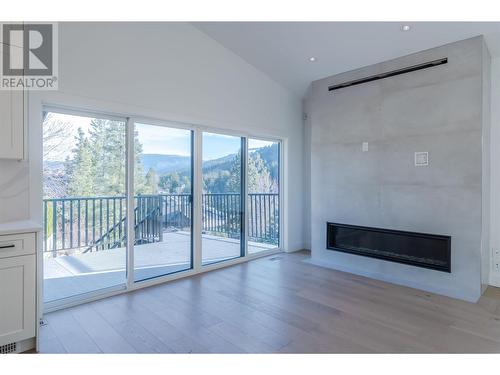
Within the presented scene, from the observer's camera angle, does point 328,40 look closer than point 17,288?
No

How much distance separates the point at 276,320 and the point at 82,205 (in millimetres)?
2331

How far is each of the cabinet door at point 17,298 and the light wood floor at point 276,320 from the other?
0.24 m

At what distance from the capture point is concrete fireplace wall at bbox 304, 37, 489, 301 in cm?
320

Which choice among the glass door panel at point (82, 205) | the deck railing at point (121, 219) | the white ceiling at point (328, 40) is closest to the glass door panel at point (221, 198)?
the deck railing at point (121, 219)

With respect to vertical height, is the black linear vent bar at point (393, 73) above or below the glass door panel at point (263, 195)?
above

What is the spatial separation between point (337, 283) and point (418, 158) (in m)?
1.82

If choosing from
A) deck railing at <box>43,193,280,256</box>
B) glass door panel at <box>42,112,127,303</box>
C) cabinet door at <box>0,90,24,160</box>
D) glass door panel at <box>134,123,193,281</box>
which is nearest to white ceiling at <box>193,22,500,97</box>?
glass door panel at <box>134,123,193,281</box>

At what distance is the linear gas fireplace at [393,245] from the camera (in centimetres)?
339

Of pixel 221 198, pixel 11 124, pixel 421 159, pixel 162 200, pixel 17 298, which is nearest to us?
pixel 17 298

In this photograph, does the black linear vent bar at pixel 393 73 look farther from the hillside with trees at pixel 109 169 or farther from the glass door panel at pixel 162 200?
the glass door panel at pixel 162 200

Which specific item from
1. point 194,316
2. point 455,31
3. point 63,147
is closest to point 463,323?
point 194,316

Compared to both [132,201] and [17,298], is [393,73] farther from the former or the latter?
[17,298]

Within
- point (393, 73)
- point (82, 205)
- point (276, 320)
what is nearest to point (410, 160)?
point (393, 73)

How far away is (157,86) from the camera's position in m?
3.50
